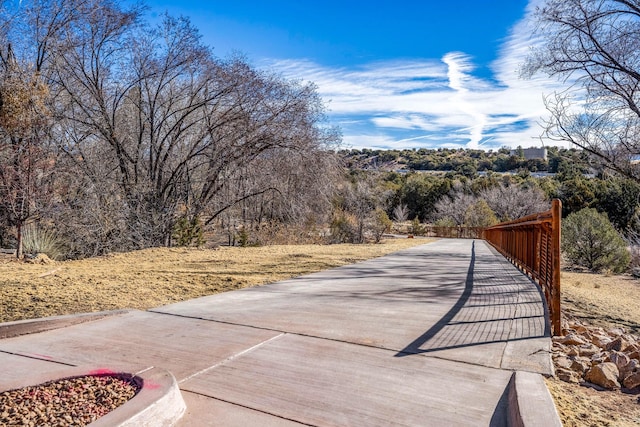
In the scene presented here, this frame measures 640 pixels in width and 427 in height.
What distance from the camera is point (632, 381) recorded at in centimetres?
354

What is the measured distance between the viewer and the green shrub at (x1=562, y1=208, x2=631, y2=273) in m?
21.5

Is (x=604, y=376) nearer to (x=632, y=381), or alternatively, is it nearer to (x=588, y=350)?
(x=632, y=381)

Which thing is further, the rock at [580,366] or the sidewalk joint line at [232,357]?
the rock at [580,366]

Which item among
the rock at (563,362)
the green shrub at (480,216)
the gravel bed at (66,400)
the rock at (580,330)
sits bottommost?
the rock at (580,330)

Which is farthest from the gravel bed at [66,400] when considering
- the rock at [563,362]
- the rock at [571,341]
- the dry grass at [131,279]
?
the rock at [571,341]

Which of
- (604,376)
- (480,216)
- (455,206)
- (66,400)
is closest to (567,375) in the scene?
(604,376)

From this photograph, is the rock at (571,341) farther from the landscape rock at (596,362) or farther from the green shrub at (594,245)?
the green shrub at (594,245)

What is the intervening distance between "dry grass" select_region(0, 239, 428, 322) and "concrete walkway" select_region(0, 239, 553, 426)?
2.34ft

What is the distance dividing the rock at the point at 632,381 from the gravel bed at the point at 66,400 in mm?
3431

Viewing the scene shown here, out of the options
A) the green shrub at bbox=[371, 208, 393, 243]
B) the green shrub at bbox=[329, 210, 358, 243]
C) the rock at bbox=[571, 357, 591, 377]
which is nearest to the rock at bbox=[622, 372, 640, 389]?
the rock at bbox=[571, 357, 591, 377]

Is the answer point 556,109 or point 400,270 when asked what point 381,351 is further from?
point 556,109

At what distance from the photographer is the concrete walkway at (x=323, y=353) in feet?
9.75

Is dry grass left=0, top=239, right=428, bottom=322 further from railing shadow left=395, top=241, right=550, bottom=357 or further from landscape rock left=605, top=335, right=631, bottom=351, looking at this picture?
landscape rock left=605, top=335, right=631, bottom=351

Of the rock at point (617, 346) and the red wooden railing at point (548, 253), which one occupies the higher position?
the red wooden railing at point (548, 253)
